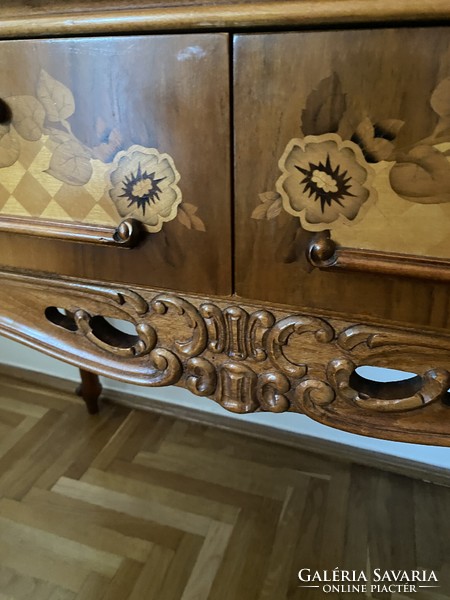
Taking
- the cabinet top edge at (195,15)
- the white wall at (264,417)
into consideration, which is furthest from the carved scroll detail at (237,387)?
the white wall at (264,417)

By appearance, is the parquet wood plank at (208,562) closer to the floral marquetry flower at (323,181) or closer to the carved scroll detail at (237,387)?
the carved scroll detail at (237,387)

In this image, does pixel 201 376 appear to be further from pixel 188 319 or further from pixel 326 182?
pixel 326 182

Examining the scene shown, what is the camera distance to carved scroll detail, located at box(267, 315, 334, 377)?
1.38 feet

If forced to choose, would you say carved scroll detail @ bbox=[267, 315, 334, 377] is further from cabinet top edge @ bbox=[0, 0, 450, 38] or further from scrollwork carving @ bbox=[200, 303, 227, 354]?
cabinet top edge @ bbox=[0, 0, 450, 38]

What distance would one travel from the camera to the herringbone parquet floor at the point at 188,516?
89 centimetres

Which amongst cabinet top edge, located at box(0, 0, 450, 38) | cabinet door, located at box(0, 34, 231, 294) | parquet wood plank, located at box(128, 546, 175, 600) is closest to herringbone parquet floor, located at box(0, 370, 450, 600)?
parquet wood plank, located at box(128, 546, 175, 600)

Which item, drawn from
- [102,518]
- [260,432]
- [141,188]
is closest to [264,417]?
[260,432]

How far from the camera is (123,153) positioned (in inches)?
15.9

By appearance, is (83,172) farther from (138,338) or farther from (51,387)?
(51,387)

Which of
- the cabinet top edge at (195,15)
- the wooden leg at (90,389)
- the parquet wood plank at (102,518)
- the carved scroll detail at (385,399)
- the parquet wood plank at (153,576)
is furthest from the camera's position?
the wooden leg at (90,389)

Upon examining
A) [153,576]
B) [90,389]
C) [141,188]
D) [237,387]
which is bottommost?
[153,576]

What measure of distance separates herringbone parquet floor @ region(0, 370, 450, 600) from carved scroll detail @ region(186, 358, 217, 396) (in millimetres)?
552

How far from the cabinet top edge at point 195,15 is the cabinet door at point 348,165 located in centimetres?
1

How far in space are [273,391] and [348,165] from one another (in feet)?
0.67
